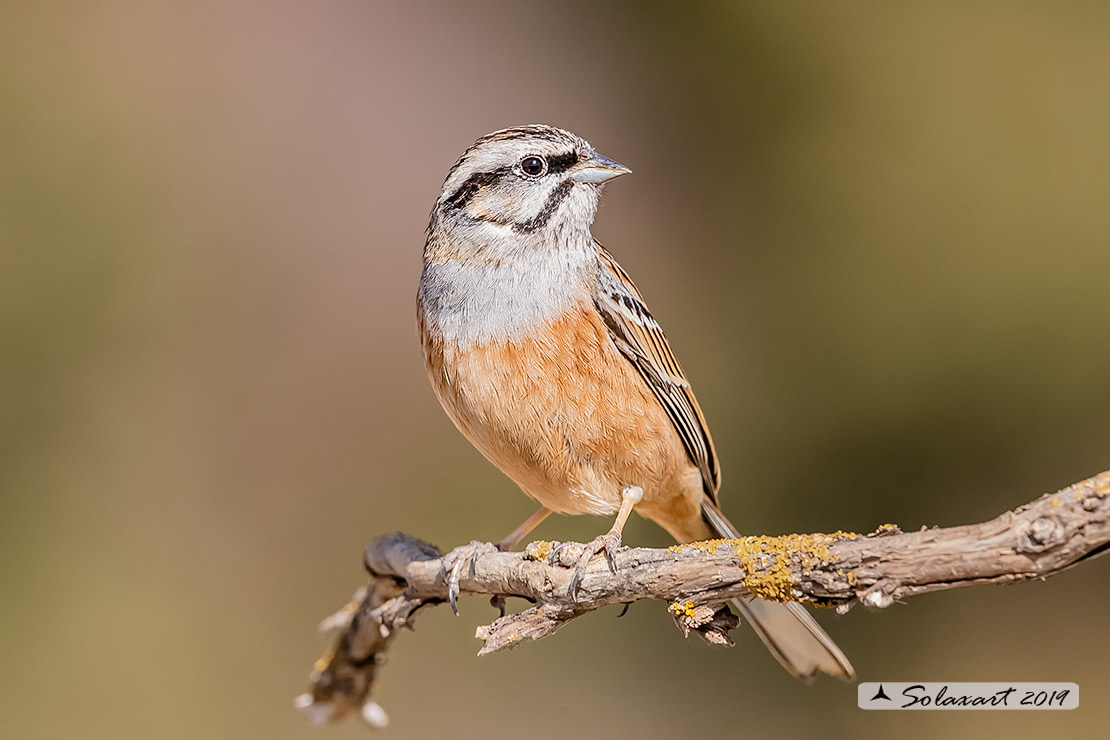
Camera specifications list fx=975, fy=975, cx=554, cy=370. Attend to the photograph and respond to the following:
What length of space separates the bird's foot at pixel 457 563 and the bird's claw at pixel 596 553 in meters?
0.54

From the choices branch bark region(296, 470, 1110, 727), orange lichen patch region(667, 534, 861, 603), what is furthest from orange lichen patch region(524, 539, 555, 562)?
orange lichen patch region(667, 534, 861, 603)

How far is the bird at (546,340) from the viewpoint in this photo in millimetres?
3223

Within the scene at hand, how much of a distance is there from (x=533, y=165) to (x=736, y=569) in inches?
61.9

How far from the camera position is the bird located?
3223 millimetres

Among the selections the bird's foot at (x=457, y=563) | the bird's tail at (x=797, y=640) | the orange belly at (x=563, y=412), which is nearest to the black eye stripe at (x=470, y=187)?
the orange belly at (x=563, y=412)

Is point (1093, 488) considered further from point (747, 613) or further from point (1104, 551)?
point (747, 613)

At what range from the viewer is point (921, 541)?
7.06 feet

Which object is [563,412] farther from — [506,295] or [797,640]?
[797,640]

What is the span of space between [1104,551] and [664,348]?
2063 mm

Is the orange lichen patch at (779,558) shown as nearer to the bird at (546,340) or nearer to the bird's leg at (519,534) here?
the bird at (546,340)

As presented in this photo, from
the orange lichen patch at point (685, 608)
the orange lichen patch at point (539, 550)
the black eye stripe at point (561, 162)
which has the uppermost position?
the black eye stripe at point (561, 162)

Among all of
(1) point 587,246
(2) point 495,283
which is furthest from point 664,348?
(2) point 495,283

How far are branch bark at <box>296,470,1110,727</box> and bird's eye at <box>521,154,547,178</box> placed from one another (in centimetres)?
125

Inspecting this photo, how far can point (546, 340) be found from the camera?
3238 mm
